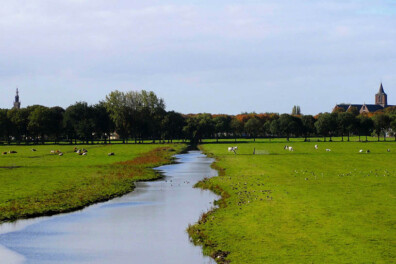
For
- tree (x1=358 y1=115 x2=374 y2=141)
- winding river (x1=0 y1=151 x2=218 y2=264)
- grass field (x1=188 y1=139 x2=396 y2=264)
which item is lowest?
winding river (x1=0 y1=151 x2=218 y2=264)

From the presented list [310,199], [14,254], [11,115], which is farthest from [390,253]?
[11,115]

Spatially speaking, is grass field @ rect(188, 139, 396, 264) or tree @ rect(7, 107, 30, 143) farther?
tree @ rect(7, 107, 30, 143)

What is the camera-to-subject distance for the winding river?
21.9m

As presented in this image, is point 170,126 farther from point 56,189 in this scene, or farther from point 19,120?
point 56,189

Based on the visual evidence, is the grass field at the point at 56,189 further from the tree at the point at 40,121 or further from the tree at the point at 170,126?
the tree at the point at 170,126

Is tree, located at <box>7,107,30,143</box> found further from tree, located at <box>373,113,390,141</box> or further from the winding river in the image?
the winding river

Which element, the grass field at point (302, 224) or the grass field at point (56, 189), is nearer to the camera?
the grass field at point (302, 224)

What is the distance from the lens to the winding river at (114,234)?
2194cm

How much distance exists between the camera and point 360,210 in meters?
28.6

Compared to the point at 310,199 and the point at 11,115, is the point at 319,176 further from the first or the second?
the point at 11,115

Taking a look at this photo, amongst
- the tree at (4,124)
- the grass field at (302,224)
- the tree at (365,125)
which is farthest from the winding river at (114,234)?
the tree at (365,125)

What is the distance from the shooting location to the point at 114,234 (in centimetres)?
2653

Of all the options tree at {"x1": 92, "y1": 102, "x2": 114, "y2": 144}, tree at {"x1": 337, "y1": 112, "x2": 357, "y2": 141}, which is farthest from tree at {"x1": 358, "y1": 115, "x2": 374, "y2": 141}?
tree at {"x1": 92, "y1": 102, "x2": 114, "y2": 144}

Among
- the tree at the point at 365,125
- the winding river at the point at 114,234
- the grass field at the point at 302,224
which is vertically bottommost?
the winding river at the point at 114,234
